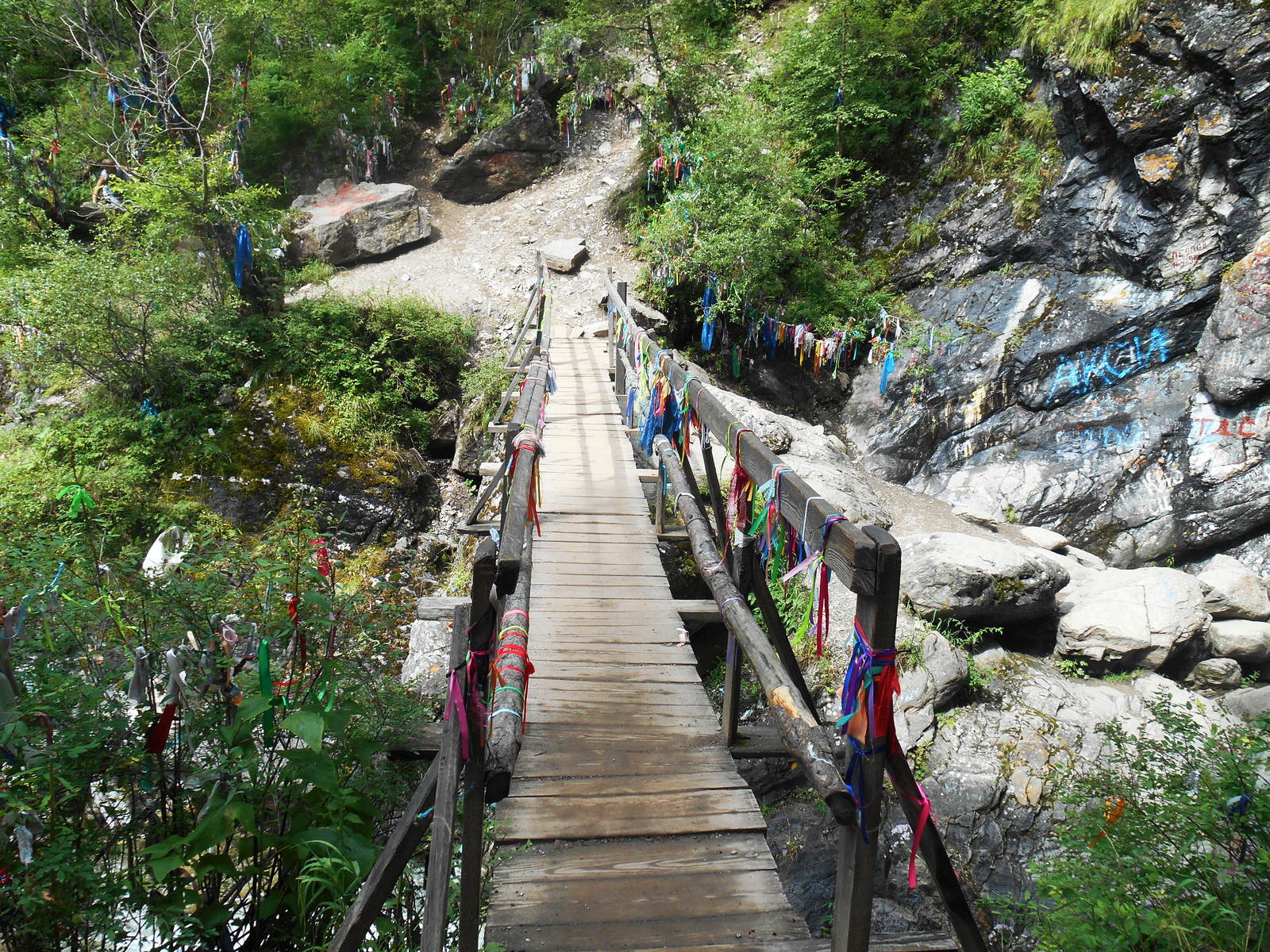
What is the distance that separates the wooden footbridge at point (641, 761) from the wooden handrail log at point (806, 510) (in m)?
0.01

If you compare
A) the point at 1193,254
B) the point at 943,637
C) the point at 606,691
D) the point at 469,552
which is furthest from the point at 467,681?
the point at 1193,254

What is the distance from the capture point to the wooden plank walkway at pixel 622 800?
2.53 metres

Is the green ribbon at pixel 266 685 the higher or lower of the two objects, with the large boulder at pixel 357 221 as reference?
lower

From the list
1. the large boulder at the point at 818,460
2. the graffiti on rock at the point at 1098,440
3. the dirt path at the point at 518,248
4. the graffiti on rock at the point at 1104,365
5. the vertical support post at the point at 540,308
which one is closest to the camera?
the large boulder at the point at 818,460

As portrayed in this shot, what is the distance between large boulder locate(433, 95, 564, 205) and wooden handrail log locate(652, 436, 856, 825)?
53.1 ft

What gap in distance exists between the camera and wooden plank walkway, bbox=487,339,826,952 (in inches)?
99.7

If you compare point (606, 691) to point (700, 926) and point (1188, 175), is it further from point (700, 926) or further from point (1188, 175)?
point (1188, 175)

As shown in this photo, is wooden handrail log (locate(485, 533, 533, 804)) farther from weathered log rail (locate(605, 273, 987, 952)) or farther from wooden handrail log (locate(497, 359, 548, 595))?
weathered log rail (locate(605, 273, 987, 952))

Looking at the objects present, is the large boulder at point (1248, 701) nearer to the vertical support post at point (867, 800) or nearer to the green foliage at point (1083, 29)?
the vertical support post at point (867, 800)

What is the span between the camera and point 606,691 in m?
3.70

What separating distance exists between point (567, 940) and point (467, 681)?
1.13 meters

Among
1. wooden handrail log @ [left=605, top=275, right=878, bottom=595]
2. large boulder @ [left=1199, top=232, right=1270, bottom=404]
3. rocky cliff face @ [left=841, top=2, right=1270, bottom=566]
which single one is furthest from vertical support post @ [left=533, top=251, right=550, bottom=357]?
large boulder @ [left=1199, top=232, right=1270, bottom=404]

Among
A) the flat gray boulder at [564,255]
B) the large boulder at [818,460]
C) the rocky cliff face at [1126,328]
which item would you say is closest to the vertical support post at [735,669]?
the large boulder at [818,460]

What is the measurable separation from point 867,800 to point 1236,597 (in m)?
8.07
